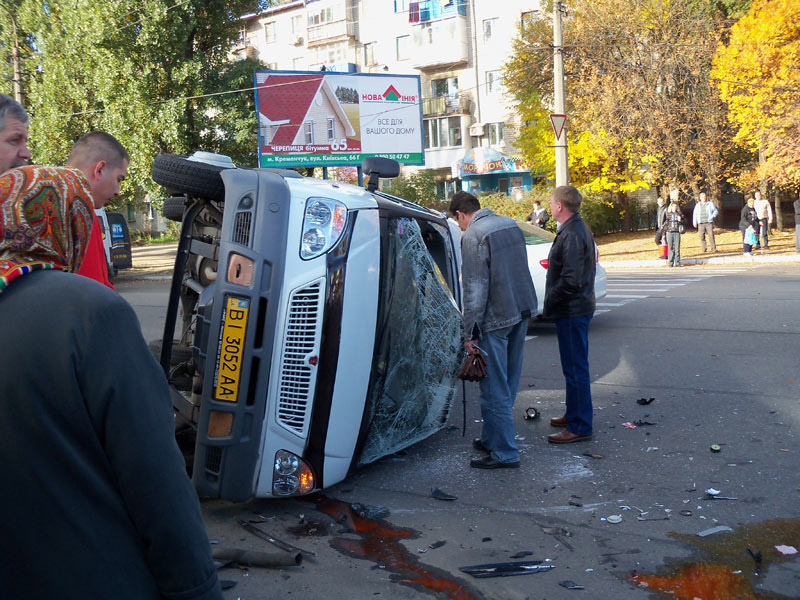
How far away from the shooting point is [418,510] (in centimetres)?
449

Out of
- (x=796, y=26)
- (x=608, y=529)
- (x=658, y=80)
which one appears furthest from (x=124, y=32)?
(x=608, y=529)

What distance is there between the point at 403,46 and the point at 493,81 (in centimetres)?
678

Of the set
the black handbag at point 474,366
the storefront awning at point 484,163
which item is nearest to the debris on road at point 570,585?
the black handbag at point 474,366

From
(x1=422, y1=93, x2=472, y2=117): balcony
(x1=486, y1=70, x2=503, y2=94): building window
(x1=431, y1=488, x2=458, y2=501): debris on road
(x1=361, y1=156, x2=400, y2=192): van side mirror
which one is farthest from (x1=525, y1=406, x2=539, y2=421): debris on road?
(x1=422, y1=93, x2=472, y2=117): balcony

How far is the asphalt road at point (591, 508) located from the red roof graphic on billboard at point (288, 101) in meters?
19.5

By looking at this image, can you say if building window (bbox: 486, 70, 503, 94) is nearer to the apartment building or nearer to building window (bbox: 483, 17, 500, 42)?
the apartment building

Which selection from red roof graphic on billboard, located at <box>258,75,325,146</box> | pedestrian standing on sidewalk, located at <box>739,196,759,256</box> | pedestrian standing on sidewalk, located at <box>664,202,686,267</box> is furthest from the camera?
red roof graphic on billboard, located at <box>258,75,325,146</box>

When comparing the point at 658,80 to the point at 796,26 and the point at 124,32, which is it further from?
the point at 124,32

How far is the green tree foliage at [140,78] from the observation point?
2389 centimetres

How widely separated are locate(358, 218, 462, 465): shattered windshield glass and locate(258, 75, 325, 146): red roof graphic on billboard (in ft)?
67.9

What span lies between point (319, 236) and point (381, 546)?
174 centimetres

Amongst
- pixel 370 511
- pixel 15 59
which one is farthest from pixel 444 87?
pixel 370 511

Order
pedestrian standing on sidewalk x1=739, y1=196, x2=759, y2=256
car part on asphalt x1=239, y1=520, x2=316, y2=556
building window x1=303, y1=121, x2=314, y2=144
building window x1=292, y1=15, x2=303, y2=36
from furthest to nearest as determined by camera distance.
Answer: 1. building window x1=292, y1=15, x2=303, y2=36
2. building window x1=303, y1=121, x2=314, y2=144
3. pedestrian standing on sidewalk x1=739, y1=196, x2=759, y2=256
4. car part on asphalt x1=239, y1=520, x2=316, y2=556

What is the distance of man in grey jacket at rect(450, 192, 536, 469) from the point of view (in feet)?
17.1
